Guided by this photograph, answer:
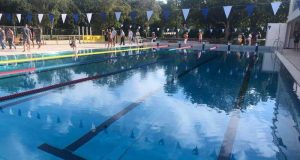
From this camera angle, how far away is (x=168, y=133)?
4.25m

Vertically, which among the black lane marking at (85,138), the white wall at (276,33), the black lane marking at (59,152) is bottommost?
the black lane marking at (59,152)

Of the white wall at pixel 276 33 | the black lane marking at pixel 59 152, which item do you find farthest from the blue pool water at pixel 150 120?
the white wall at pixel 276 33

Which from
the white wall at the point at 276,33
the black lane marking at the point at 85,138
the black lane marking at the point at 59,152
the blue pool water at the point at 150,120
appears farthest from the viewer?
the white wall at the point at 276,33

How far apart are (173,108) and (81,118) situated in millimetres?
1874

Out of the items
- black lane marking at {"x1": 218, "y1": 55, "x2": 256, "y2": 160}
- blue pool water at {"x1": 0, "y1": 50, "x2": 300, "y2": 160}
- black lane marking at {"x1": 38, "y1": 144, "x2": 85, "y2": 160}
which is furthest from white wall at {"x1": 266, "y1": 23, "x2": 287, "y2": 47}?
black lane marking at {"x1": 38, "y1": 144, "x2": 85, "y2": 160}

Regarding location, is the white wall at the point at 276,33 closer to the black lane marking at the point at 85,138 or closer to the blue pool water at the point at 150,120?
the blue pool water at the point at 150,120

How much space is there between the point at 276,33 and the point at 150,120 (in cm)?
2015

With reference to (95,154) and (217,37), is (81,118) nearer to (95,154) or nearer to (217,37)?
(95,154)

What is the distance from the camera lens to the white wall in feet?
69.4

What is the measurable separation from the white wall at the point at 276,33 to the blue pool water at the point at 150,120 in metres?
14.6

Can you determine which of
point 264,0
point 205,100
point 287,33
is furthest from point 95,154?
point 264,0

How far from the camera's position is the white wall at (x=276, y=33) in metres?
21.2

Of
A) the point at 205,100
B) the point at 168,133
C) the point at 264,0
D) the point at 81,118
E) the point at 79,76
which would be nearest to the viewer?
the point at 168,133

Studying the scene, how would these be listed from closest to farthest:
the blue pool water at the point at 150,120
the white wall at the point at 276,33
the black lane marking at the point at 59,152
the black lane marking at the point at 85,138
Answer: the black lane marking at the point at 59,152 < the black lane marking at the point at 85,138 < the blue pool water at the point at 150,120 < the white wall at the point at 276,33
